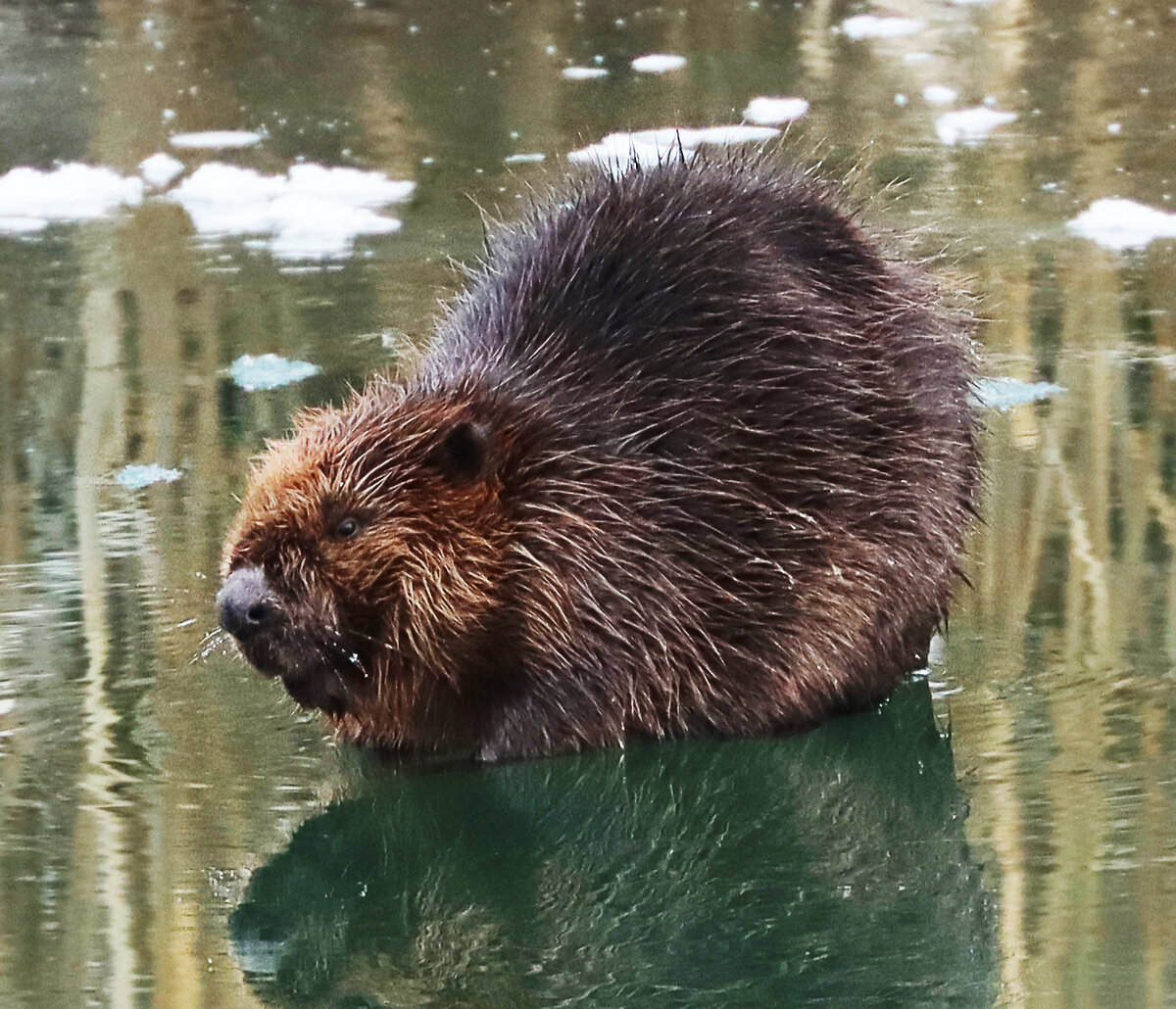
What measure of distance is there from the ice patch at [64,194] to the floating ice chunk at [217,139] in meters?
0.33

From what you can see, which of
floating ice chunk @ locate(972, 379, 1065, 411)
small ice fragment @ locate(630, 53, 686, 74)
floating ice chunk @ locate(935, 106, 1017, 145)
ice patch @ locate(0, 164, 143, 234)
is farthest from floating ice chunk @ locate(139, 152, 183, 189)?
floating ice chunk @ locate(972, 379, 1065, 411)

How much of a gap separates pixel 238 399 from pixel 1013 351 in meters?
1.94

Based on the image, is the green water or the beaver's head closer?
the green water

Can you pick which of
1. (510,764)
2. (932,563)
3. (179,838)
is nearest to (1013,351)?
(932,563)

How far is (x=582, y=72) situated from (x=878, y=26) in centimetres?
139

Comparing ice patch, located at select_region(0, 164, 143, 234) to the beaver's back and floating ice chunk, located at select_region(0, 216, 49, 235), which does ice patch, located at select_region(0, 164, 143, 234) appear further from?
the beaver's back

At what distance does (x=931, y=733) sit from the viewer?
3.18 m

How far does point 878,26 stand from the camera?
828 cm

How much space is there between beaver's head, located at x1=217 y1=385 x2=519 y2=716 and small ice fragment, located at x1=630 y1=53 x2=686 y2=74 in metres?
4.78

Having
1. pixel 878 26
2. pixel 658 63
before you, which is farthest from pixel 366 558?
pixel 878 26

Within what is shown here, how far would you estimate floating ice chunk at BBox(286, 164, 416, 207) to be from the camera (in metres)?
6.69

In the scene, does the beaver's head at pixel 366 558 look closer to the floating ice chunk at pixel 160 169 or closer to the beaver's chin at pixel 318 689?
the beaver's chin at pixel 318 689

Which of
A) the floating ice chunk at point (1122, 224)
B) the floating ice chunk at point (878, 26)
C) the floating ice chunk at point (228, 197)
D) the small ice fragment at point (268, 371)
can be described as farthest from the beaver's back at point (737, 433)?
the floating ice chunk at point (878, 26)

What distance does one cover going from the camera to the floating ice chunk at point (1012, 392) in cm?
467
